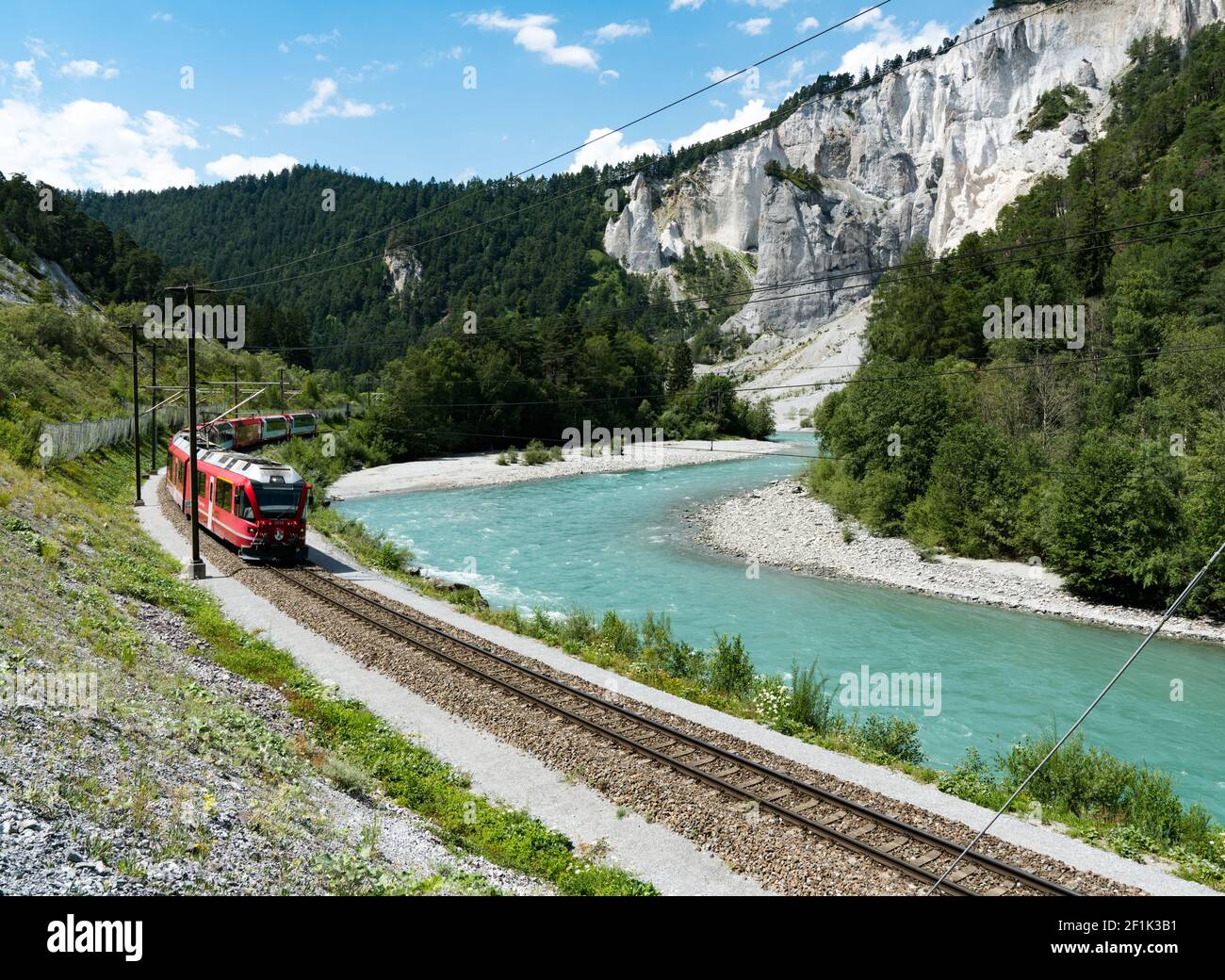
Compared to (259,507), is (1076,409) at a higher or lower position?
higher

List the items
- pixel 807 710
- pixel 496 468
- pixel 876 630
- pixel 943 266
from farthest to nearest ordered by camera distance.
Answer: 1. pixel 496 468
2. pixel 943 266
3. pixel 876 630
4. pixel 807 710

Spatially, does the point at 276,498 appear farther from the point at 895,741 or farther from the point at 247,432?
the point at 247,432

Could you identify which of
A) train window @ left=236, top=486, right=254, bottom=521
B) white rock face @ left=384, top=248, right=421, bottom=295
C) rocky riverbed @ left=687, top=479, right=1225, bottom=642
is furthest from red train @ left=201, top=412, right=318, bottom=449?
white rock face @ left=384, top=248, right=421, bottom=295

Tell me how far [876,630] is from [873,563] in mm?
9767

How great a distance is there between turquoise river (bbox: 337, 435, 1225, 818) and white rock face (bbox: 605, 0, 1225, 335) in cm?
7122

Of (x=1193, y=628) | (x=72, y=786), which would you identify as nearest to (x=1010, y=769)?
(x=72, y=786)

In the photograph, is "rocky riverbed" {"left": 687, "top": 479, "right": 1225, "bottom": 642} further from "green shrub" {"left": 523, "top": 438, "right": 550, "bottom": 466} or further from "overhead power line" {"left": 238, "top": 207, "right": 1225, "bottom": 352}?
"green shrub" {"left": 523, "top": 438, "right": 550, "bottom": 466}

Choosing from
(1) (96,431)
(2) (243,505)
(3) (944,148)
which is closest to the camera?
(2) (243,505)

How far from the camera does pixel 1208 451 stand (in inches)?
1112

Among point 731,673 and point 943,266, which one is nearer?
point 731,673

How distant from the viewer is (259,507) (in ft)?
85.0

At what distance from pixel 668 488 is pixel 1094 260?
1303 inches

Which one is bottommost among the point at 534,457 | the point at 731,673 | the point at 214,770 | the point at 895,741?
the point at 895,741

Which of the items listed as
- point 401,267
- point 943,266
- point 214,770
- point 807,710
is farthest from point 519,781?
point 401,267
